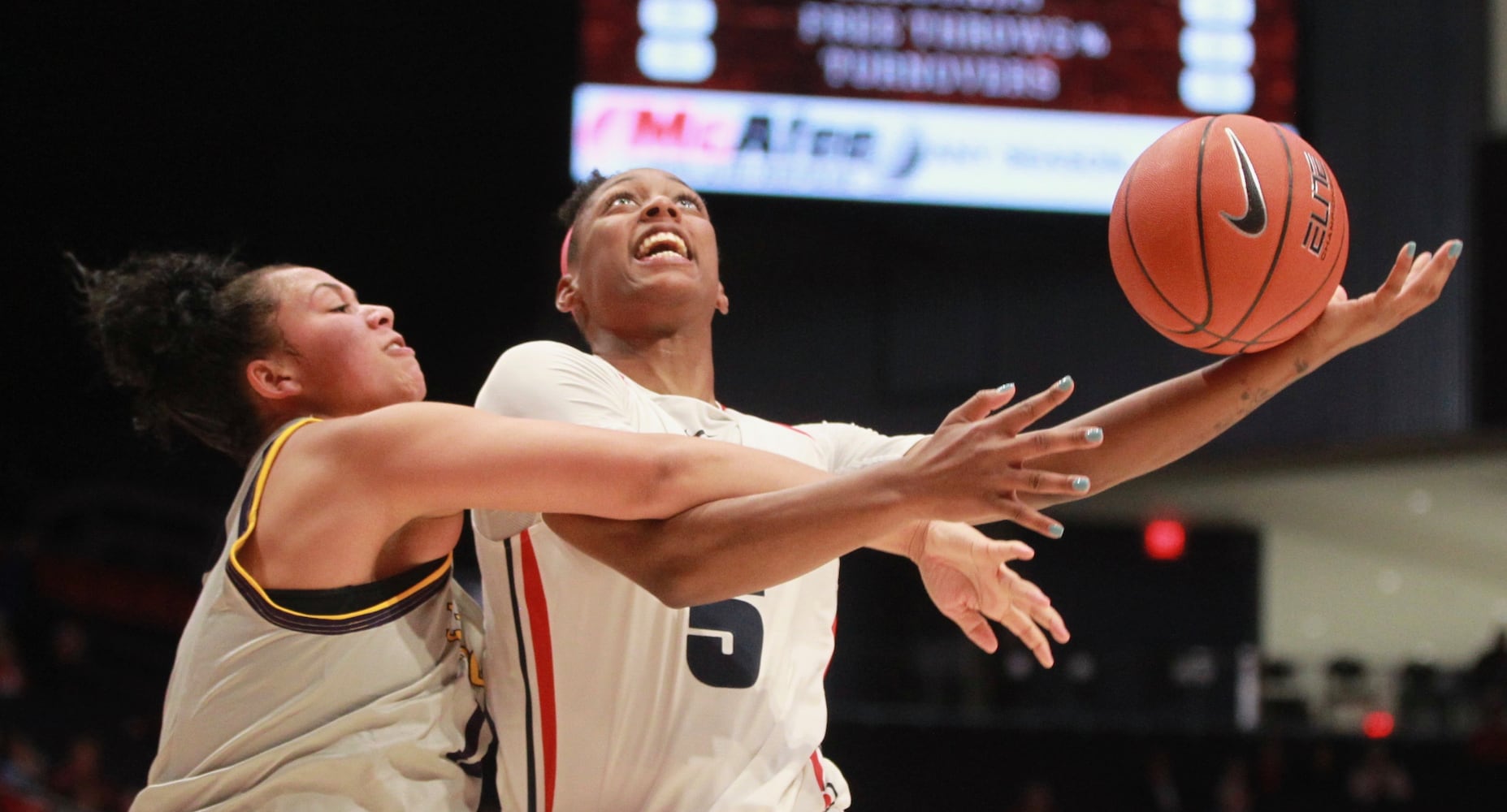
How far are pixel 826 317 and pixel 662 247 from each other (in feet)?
26.7

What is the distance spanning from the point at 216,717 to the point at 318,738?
169 millimetres

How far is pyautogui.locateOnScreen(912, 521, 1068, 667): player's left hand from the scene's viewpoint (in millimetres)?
2309

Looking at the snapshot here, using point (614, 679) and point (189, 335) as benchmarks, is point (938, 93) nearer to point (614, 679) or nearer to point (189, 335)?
point (189, 335)

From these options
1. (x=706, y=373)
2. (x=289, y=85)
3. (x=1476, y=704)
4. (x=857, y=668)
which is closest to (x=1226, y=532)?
(x=1476, y=704)

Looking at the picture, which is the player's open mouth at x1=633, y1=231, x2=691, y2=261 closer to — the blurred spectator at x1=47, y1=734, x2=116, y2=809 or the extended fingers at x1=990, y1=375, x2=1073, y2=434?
the extended fingers at x1=990, y1=375, x2=1073, y2=434

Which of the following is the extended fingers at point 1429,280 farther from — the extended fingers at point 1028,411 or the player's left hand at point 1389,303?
the extended fingers at point 1028,411

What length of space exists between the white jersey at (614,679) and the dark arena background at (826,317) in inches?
273

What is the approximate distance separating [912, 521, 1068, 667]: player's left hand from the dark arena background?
6895 mm

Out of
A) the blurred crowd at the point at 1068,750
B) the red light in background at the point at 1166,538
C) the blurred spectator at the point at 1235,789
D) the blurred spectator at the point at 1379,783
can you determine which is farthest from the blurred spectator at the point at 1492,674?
the red light in background at the point at 1166,538

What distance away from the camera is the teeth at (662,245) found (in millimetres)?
2824

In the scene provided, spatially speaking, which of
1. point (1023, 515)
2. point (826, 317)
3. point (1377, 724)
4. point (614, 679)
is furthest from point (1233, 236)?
point (1377, 724)

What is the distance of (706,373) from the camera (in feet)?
9.47

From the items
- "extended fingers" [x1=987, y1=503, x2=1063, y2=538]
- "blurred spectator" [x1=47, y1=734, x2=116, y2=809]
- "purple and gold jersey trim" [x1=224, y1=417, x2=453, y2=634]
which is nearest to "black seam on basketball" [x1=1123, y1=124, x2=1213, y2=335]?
"extended fingers" [x1=987, y1=503, x2=1063, y2=538]

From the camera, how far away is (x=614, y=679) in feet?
7.75
